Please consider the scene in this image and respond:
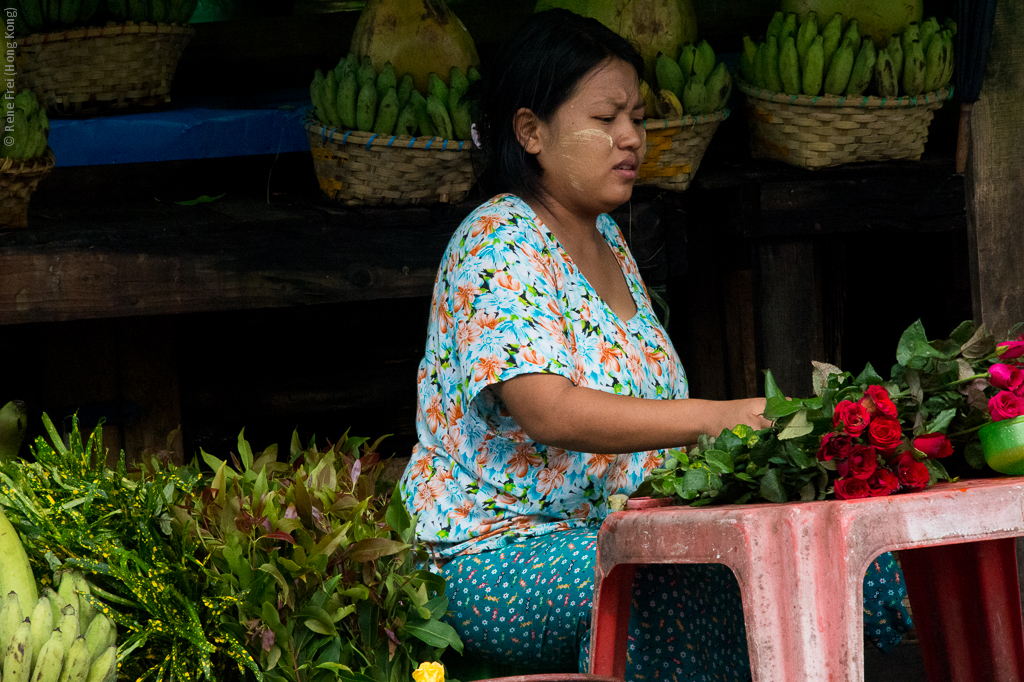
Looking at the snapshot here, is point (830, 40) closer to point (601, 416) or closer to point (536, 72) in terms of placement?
point (536, 72)

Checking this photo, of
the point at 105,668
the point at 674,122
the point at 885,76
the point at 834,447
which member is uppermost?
the point at 885,76

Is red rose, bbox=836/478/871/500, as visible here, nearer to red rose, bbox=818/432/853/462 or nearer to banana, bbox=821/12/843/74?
red rose, bbox=818/432/853/462

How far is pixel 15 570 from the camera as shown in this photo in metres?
1.59

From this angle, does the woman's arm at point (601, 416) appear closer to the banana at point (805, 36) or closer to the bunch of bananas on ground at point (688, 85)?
the bunch of bananas on ground at point (688, 85)

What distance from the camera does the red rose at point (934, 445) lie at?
1438 millimetres

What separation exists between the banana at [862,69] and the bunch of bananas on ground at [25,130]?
Result: 6.43 ft

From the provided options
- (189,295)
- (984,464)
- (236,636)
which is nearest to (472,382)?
(236,636)

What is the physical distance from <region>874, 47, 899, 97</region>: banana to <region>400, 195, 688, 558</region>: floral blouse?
3.59 ft

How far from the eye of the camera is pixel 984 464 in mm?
1486

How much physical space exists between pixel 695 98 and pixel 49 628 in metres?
1.96

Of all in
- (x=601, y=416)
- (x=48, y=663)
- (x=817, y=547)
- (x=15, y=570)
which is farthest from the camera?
(x=601, y=416)

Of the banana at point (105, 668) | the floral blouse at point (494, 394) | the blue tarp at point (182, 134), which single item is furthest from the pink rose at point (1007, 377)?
the blue tarp at point (182, 134)

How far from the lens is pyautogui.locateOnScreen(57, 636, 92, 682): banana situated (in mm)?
1440

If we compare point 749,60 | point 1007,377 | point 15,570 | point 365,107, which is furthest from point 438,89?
point 1007,377
